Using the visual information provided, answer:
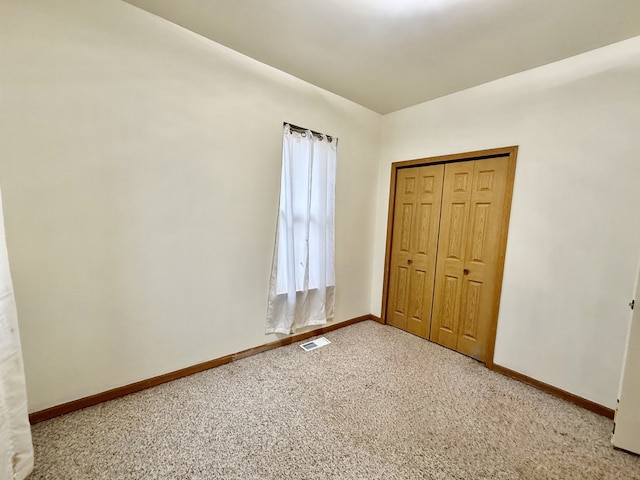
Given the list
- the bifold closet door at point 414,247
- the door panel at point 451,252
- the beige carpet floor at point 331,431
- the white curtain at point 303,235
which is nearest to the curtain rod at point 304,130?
the white curtain at point 303,235

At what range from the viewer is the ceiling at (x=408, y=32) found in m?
1.65

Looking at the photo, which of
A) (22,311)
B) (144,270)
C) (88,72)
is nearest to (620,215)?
(144,270)

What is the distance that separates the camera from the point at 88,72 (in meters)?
1.66

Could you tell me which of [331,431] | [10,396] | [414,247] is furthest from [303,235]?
[10,396]

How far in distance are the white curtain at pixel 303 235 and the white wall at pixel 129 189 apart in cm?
11

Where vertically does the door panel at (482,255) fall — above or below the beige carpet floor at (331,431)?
above

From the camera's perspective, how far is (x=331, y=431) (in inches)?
66.1

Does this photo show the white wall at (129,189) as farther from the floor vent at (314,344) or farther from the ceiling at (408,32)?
the floor vent at (314,344)

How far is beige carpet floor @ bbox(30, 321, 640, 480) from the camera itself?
4.69 ft

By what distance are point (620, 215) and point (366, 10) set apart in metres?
2.20

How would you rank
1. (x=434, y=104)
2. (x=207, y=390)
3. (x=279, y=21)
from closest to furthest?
(x=279, y=21) → (x=207, y=390) → (x=434, y=104)

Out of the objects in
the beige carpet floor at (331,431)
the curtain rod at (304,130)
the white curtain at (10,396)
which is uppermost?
the curtain rod at (304,130)

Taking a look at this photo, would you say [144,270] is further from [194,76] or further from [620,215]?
Result: [620,215]

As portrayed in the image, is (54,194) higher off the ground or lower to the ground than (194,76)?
lower
